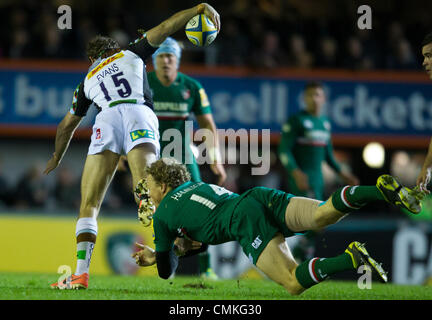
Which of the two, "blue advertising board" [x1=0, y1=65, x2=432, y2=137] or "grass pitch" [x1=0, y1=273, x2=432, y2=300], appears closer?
"grass pitch" [x1=0, y1=273, x2=432, y2=300]

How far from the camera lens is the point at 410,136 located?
14.5 m

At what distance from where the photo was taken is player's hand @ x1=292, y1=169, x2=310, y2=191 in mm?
9684

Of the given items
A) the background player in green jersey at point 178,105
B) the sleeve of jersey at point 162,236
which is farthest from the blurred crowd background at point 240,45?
→ the sleeve of jersey at point 162,236

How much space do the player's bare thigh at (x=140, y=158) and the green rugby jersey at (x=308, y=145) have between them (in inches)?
159

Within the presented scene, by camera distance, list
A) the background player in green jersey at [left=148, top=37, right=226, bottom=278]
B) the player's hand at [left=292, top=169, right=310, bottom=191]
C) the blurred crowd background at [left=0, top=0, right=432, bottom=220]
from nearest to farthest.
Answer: the background player in green jersey at [left=148, top=37, right=226, bottom=278] < the player's hand at [left=292, top=169, right=310, bottom=191] < the blurred crowd background at [left=0, top=0, right=432, bottom=220]

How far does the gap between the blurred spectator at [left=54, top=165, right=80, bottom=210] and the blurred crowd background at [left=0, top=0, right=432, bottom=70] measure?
8.30 ft

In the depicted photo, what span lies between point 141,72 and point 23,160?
981 cm

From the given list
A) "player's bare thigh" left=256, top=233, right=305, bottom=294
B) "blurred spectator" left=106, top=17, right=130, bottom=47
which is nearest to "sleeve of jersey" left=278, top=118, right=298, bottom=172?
"player's bare thigh" left=256, top=233, right=305, bottom=294

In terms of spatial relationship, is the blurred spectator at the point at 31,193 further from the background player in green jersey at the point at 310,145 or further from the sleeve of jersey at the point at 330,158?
the sleeve of jersey at the point at 330,158

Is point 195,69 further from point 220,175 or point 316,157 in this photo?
point 220,175

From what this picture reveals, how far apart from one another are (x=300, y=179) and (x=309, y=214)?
14.1ft

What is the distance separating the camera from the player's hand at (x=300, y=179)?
9.68 meters

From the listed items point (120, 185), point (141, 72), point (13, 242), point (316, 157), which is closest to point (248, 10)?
A: point (120, 185)

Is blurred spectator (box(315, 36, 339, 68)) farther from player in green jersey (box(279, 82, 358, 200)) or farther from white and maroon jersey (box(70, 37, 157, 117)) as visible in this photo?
white and maroon jersey (box(70, 37, 157, 117))
